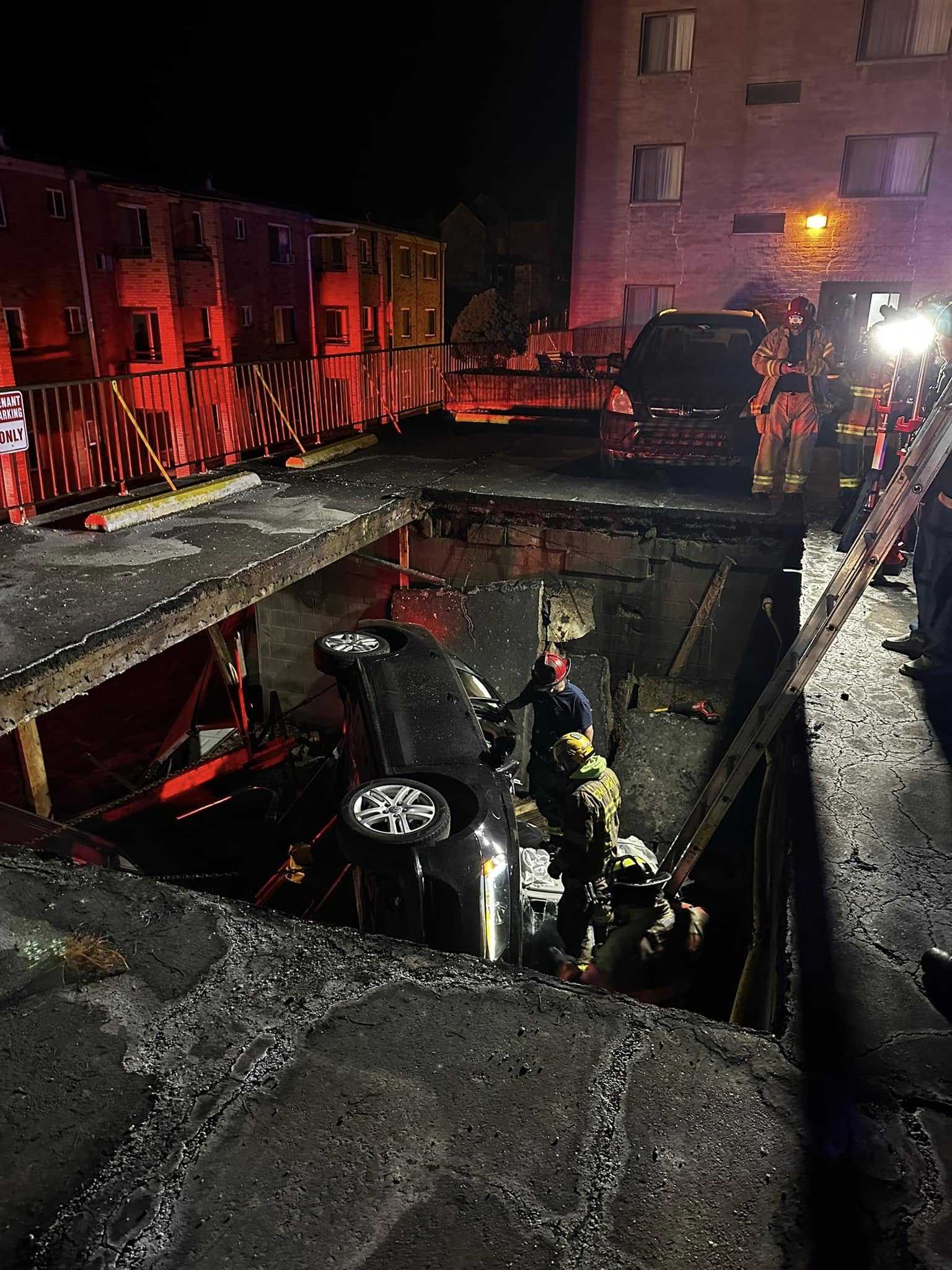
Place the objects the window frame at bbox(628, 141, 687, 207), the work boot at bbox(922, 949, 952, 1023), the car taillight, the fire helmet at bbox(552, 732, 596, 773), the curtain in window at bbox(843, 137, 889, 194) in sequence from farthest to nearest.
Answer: the window frame at bbox(628, 141, 687, 207) → the curtain in window at bbox(843, 137, 889, 194) → the car taillight → the fire helmet at bbox(552, 732, 596, 773) → the work boot at bbox(922, 949, 952, 1023)

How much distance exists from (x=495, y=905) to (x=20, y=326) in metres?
25.2

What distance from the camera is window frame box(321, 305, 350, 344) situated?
33938mm

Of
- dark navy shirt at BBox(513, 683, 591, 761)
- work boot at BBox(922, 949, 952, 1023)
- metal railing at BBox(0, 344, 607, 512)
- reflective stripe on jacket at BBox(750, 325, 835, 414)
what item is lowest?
dark navy shirt at BBox(513, 683, 591, 761)

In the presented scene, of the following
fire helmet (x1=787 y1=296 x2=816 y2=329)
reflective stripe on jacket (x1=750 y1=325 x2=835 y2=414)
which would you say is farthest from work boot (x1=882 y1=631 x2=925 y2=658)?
fire helmet (x1=787 y1=296 x2=816 y2=329)

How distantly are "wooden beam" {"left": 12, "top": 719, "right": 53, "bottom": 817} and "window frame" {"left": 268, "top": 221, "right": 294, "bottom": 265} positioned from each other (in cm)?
2733

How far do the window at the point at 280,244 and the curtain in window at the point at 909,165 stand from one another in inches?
810

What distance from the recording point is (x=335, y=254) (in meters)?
33.1

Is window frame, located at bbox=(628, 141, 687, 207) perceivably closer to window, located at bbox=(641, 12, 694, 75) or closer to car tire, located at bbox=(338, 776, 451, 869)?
window, located at bbox=(641, 12, 694, 75)

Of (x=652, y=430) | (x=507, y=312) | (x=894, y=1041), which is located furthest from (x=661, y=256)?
(x=507, y=312)

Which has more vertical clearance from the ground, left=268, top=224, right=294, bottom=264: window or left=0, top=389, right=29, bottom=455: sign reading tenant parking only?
left=268, top=224, right=294, bottom=264: window

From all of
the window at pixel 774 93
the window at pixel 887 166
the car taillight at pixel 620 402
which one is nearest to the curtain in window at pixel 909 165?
the window at pixel 887 166

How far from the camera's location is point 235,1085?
7.35ft

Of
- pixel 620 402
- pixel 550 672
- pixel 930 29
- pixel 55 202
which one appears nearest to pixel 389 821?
pixel 550 672

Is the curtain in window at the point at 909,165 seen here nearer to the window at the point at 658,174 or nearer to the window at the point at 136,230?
the window at the point at 658,174
